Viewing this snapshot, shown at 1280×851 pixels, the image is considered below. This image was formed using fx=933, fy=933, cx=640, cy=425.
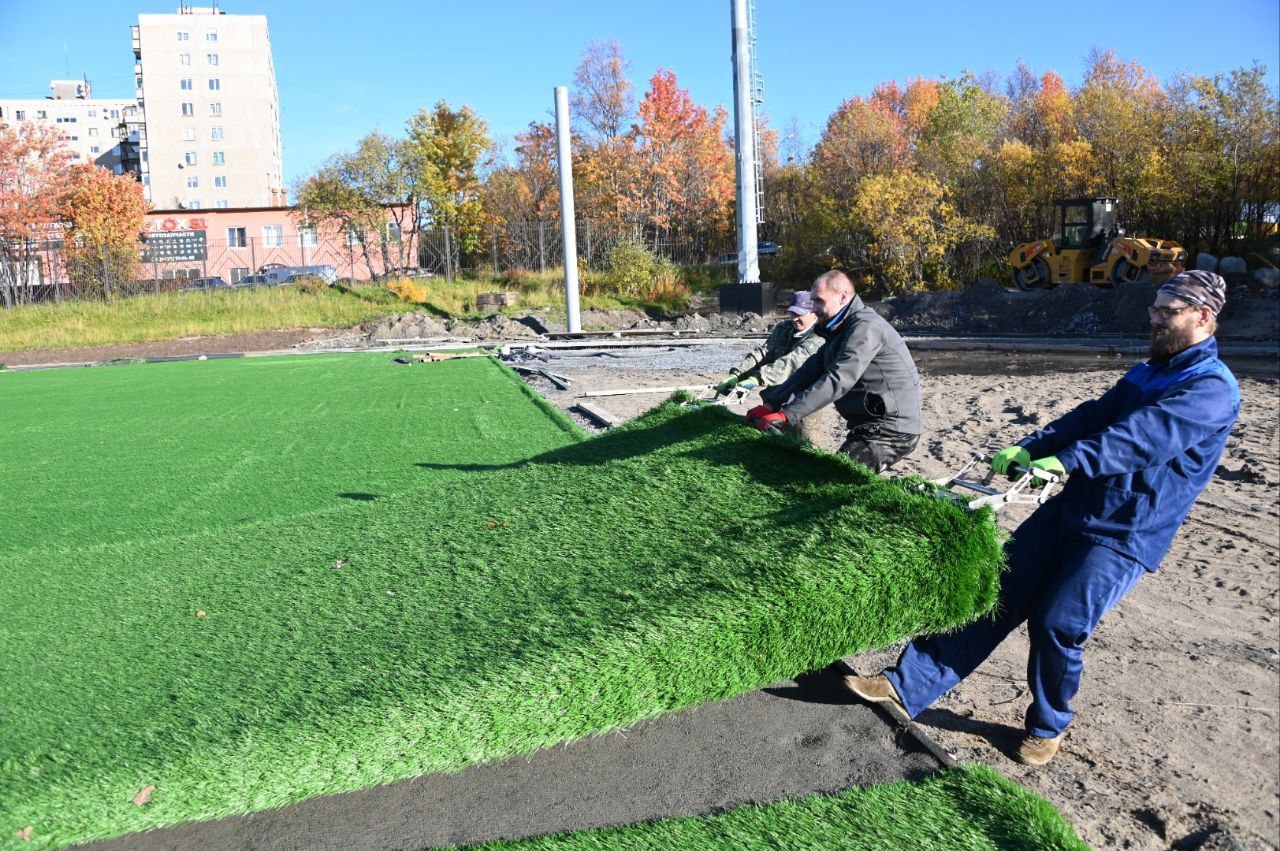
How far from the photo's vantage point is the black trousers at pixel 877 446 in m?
4.61

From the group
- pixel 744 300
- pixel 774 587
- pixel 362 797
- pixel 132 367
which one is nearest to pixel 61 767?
pixel 362 797

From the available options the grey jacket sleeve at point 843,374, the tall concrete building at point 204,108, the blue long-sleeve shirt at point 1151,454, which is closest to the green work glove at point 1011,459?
the blue long-sleeve shirt at point 1151,454

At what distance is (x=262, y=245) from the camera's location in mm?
43688

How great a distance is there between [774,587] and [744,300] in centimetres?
2166

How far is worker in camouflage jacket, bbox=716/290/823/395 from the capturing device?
5512mm

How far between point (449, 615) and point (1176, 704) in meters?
2.73

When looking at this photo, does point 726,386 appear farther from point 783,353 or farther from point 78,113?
point 78,113

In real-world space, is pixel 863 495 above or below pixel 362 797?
above

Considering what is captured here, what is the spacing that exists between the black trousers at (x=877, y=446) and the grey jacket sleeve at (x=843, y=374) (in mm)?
386

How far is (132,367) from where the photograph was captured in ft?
60.1

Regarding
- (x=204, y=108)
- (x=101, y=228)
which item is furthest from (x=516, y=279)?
(x=204, y=108)

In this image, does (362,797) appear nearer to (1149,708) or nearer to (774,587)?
(774,587)

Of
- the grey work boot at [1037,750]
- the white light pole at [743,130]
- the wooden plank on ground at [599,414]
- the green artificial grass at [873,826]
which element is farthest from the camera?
the white light pole at [743,130]

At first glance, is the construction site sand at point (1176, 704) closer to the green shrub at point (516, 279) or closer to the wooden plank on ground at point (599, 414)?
the wooden plank on ground at point (599, 414)
